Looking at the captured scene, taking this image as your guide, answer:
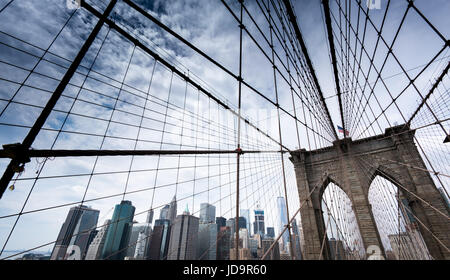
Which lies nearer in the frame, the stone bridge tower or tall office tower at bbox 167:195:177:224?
tall office tower at bbox 167:195:177:224

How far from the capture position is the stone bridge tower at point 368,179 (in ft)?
26.8

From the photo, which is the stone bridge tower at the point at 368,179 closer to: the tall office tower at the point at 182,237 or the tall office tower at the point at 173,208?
the tall office tower at the point at 173,208

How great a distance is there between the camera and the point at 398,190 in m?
10.0

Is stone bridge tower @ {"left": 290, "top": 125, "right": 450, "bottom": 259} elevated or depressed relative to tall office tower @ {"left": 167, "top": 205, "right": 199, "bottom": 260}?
elevated

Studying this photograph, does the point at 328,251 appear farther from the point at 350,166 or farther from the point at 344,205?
the point at 350,166

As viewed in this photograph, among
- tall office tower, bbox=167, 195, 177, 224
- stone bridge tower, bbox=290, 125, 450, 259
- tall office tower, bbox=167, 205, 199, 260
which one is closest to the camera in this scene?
tall office tower, bbox=167, 195, 177, 224

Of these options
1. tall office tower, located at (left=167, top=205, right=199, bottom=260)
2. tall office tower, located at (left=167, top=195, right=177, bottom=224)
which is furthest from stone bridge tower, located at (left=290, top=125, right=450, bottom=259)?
tall office tower, located at (left=167, top=205, right=199, bottom=260)

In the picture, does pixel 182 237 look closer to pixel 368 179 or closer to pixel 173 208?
pixel 173 208

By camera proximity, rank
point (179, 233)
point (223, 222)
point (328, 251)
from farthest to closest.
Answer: point (223, 222), point (179, 233), point (328, 251)

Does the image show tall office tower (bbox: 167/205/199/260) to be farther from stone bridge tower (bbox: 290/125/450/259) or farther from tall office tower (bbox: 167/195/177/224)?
stone bridge tower (bbox: 290/125/450/259)

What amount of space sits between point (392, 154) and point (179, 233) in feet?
172

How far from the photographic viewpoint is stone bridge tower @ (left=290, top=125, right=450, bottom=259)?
8180 mm

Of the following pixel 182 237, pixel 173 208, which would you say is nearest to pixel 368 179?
pixel 173 208
